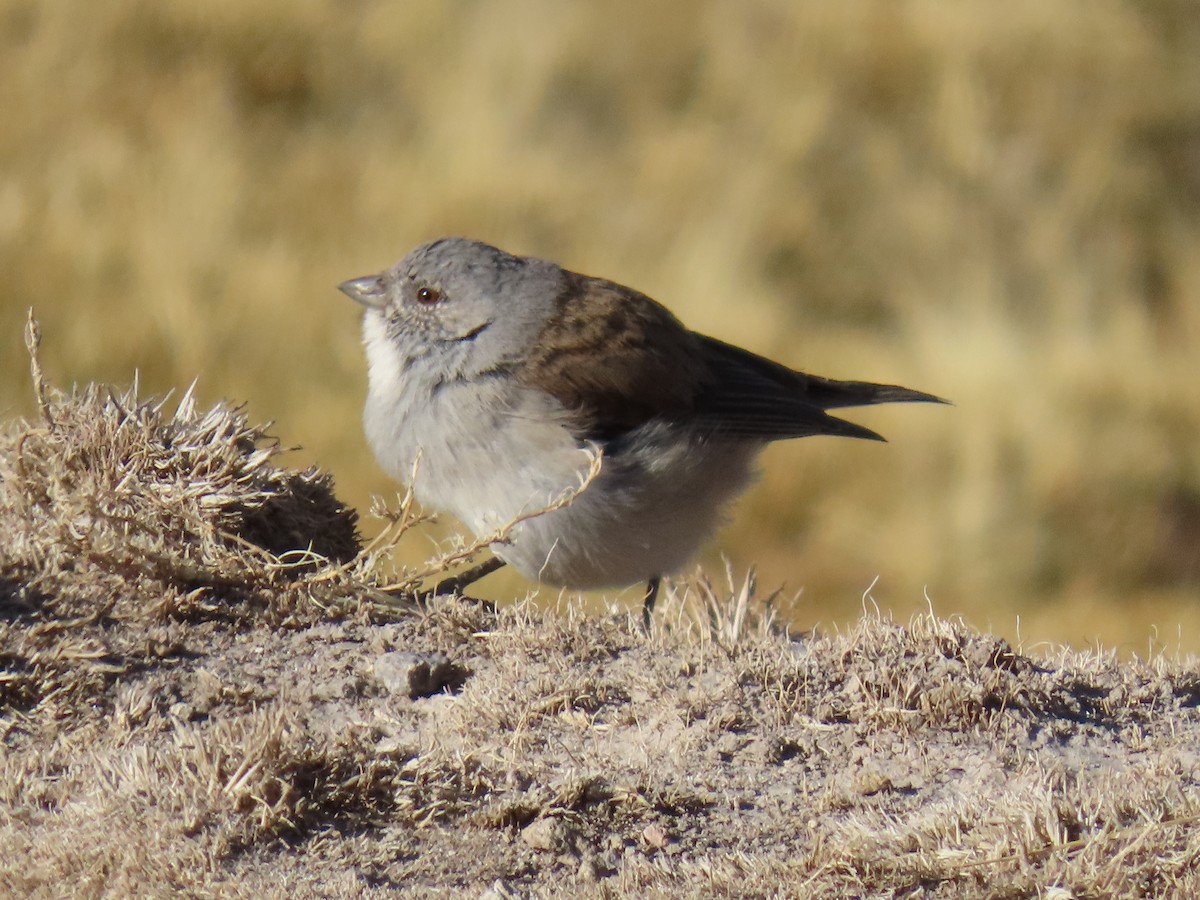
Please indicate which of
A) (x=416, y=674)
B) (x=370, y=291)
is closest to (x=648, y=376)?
(x=370, y=291)

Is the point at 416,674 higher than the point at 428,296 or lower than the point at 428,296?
lower

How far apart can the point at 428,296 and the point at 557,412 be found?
757mm

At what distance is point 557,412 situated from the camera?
15.7ft

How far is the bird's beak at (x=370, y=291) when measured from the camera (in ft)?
17.3

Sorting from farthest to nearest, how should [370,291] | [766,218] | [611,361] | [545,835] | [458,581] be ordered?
[766,218]
[370,291]
[611,361]
[458,581]
[545,835]

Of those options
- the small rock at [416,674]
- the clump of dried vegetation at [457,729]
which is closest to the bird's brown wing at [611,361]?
the clump of dried vegetation at [457,729]

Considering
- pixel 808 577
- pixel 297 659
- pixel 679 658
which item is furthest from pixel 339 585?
pixel 808 577

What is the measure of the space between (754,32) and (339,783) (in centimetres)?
894

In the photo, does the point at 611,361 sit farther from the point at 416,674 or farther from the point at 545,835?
the point at 545,835

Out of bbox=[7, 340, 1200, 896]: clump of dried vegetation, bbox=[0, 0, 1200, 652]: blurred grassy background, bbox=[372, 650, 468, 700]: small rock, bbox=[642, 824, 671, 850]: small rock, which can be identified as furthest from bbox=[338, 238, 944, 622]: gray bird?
bbox=[0, 0, 1200, 652]: blurred grassy background

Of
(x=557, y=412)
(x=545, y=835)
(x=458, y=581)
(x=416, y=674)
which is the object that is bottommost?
(x=545, y=835)

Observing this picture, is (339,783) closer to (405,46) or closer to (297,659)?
(297,659)

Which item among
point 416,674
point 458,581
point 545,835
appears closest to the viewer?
point 545,835

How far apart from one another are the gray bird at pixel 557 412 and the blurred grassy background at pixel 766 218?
11.0 feet
